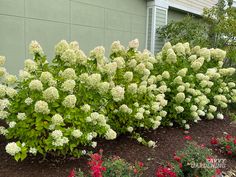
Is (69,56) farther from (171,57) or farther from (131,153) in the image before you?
(171,57)

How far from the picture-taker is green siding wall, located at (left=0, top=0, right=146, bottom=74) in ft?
16.9

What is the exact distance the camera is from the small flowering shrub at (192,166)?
2.89 metres

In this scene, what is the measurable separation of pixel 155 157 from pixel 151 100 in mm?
842

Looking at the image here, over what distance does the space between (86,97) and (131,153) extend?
3.47ft

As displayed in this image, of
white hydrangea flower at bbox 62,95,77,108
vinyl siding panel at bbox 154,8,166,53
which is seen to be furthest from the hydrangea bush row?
vinyl siding panel at bbox 154,8,166,53

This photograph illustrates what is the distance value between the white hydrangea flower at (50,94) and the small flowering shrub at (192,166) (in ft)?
4.36

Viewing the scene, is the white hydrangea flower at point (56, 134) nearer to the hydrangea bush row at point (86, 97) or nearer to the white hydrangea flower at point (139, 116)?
the hydrangea bush row at point (86, 97)

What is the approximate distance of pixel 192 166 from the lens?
2.97 meters

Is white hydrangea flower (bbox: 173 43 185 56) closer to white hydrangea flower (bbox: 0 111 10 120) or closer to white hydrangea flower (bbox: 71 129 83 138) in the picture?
white hydrangea flower (bbox: 71 129 83 138)

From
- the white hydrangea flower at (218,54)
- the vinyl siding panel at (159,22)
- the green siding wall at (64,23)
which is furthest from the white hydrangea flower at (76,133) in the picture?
the vinyl siding panel at (159,22)

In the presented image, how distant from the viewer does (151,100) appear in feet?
13.4

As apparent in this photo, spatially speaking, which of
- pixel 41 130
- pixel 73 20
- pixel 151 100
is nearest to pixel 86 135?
pixel 41 130

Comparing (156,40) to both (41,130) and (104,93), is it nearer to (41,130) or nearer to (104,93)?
(104,93)

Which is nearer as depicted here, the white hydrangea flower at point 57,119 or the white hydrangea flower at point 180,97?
the white hydrangea flower at point 57,119
